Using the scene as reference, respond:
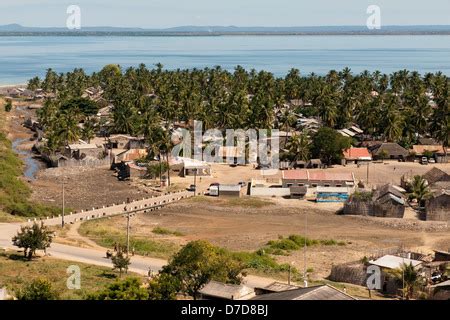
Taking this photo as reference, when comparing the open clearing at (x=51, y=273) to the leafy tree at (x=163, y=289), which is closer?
the leafy tree at (x=163, y=289)

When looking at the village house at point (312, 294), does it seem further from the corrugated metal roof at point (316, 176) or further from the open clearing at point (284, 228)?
the corrugated metal roof at point (316, 176)

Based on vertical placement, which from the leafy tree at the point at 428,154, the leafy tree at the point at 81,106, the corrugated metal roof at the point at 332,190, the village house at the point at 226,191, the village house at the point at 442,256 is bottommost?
the village house at the point at 442,256

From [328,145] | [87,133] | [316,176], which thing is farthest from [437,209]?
[87,133]

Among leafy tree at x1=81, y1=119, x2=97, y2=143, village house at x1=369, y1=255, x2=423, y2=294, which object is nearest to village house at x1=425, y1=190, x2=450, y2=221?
village house at x1=369, y1=255, x2=423, y2=294

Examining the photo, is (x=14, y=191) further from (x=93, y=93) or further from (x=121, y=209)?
(x=93, y=93)

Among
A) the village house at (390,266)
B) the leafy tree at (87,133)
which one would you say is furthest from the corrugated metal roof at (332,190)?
the leafy tree at (87,133)


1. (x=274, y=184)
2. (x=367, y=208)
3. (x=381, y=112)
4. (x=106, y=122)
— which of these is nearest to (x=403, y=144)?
(x=381, y=112)

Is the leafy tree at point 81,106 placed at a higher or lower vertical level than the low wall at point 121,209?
higher
